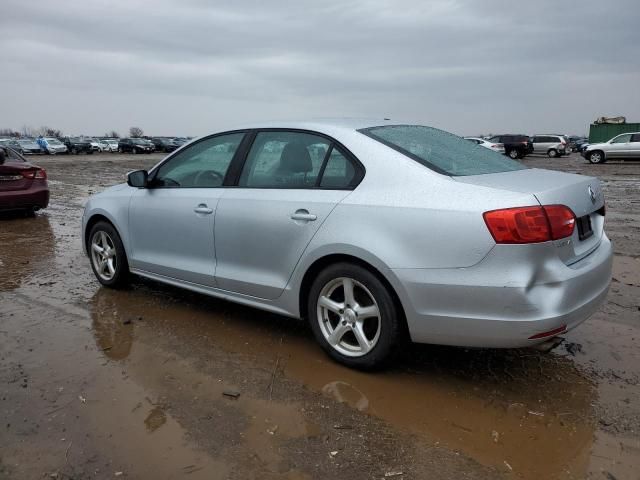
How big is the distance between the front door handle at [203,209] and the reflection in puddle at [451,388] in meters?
0.91

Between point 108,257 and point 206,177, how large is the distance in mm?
1587

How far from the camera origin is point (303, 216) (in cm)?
349

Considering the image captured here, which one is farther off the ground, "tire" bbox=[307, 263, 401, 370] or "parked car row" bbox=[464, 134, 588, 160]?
"tire" bbox=[307, 263, 401, 370]

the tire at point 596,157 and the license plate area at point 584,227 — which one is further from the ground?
the license plate area at point 584,227

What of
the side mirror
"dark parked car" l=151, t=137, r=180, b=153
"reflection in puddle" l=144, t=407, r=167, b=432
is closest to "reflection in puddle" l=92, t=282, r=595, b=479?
"reflection in puddle" l=144, t=407, r=167, b=432

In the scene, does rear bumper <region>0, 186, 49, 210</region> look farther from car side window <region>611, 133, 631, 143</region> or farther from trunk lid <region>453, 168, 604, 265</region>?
car side window <region>611, 133, 631, 143</region>

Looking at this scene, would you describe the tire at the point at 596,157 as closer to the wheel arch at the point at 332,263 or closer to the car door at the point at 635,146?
the car door at the point at 635,146

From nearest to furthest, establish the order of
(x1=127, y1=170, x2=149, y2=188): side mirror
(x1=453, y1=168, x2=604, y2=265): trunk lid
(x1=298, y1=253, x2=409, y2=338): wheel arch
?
(x1=453, y1=168, x2=604, y2=265): trunk lid
(x1=298, y1=253, x2=409, y2=338): wheel arch
(x1=127, y1=170, x2=149, y2=188): side mirror

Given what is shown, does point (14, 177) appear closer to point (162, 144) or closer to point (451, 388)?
point (451, 388)

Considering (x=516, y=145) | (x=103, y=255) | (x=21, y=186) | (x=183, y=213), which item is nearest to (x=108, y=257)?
(x=103, y=255)

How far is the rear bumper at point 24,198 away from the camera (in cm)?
941

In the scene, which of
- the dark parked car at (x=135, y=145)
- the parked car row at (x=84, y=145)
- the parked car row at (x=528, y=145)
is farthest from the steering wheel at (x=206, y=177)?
the dark parked car at (x=135, y=145)

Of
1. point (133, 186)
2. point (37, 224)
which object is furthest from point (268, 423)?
point (37, 224)

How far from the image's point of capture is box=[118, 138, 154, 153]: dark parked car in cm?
5012
